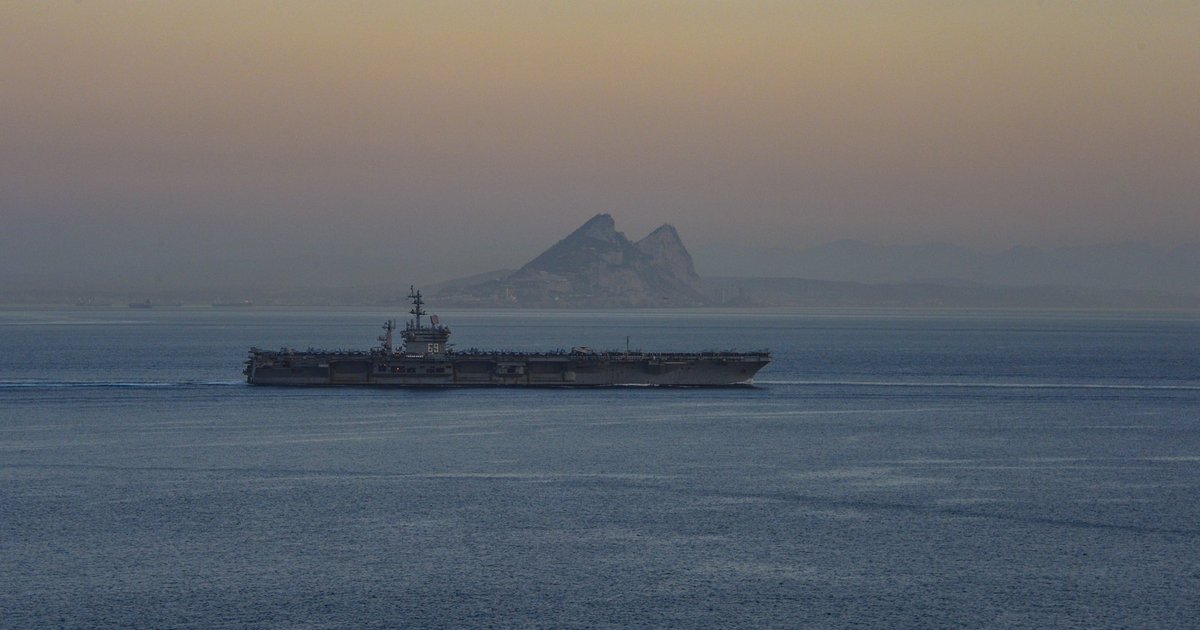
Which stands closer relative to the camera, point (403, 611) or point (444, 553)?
point (403, 611)

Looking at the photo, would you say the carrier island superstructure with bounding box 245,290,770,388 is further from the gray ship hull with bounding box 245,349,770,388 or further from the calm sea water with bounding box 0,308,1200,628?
the calm sea water with bounding box 0,308,1200,628

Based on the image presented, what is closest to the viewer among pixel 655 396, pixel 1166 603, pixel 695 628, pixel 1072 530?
pixel 695 628

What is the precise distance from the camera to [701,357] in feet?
405

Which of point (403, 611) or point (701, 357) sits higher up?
point (701, 357)

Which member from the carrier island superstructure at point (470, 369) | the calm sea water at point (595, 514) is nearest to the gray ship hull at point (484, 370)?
the carrier island superstructure at point (470, 369)

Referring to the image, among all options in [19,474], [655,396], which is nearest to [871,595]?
[19,474]

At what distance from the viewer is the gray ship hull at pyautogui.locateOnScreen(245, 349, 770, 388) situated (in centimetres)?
11850

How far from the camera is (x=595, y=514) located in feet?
175

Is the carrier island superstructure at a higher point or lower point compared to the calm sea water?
higher

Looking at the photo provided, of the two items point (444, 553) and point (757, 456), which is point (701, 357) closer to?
point (757, 456)

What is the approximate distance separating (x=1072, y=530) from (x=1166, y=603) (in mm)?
10526

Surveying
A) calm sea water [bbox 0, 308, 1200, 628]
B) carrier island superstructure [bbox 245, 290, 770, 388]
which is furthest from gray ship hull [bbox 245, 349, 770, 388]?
calm sea water [bbox 0, 308, 1200, 628]

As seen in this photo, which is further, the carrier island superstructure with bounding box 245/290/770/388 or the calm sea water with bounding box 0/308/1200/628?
the carrier island superstructure with bounding box 245/290/770/388

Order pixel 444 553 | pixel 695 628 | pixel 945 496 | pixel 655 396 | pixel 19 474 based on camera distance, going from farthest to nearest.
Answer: pixel 655 396
pixel 19 474
pixel 945 496
pixel 444 553
pixel 695 628
